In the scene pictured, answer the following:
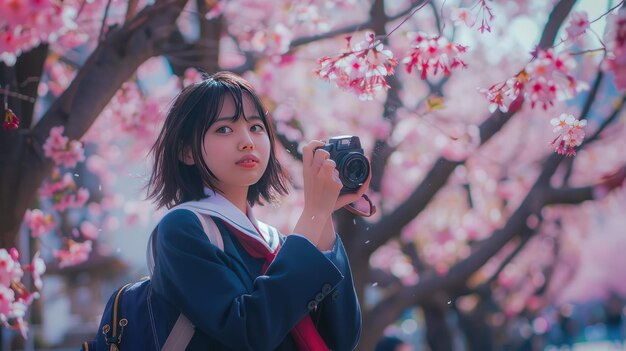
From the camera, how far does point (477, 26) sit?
289cm

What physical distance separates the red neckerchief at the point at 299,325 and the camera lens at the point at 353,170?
32cm

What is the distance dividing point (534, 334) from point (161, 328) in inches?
539

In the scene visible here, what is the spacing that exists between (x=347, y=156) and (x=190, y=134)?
1.71ft

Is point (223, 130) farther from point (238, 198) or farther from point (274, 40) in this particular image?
point (274, 40)

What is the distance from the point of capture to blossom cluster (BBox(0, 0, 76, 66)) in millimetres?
1987

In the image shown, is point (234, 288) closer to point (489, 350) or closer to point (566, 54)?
point (566, 54)

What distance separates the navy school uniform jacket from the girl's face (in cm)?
22

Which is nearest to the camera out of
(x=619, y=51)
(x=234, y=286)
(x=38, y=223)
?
(x=619, y=51)

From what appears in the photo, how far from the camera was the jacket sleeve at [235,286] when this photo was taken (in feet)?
6.86

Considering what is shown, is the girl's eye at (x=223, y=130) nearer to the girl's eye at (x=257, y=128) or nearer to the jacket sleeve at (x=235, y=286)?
the girl's eye at (x=257, y=128)

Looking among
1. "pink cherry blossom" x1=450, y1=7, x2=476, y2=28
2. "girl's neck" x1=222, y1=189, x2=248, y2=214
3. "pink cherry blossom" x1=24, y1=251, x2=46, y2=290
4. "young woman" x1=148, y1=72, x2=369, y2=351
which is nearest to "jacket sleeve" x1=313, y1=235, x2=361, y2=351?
"young woman" x1=148, y1=72, x2=369, y2=351

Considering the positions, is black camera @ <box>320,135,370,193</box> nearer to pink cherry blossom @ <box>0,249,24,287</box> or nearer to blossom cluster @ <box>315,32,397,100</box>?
blossom cluster @ <box>315,32,397,100</box>

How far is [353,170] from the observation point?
2311 millimetres

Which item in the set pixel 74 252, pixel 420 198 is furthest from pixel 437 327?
pixel 74 252
